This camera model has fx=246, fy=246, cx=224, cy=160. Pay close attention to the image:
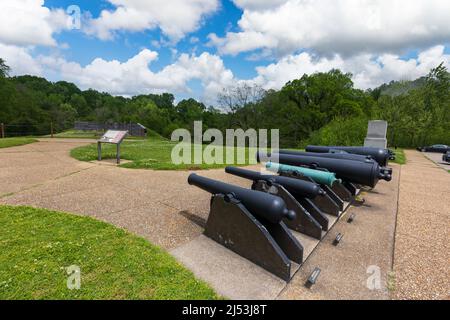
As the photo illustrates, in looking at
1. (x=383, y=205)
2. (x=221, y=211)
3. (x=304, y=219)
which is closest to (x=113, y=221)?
(x=221, y=211)

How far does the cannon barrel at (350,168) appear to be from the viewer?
400cm

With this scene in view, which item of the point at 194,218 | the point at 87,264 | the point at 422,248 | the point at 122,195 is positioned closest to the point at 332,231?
the point at 422,248

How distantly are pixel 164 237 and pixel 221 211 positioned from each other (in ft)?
3.12

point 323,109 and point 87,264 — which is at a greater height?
point 323,109

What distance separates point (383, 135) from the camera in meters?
11.0

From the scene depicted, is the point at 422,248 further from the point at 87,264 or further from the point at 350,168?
the point at 87,264

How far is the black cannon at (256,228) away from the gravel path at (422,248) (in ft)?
3.54

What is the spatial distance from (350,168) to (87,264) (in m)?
4.05

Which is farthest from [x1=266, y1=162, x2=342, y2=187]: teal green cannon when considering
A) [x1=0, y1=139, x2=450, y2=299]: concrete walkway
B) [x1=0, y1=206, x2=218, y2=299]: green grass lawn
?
[x1=0, y1=206, x2=218, y2=299]: green grass lawn

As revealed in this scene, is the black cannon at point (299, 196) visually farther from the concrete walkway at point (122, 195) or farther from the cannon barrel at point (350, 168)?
the concrete walkway at point (122, 195)

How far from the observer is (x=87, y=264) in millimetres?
2594

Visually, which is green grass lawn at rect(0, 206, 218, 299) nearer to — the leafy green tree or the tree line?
the tree line
